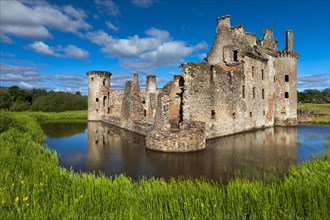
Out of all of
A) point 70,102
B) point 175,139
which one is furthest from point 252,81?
point 70,102

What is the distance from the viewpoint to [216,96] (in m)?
19.9

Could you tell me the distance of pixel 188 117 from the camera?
17688 mm

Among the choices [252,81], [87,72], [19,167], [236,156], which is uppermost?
[87,72]

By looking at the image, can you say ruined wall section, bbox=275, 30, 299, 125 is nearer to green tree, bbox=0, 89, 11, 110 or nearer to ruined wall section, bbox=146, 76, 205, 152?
ruined wall section, bbox=146, 76, 205, 152

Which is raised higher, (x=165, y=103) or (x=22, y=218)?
(x=165, y=103)

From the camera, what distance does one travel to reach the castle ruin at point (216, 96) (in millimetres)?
17562

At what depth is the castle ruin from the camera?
57.6 ft

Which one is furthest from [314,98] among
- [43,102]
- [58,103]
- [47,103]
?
[43,102]

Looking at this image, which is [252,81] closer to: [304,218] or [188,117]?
[188,117]

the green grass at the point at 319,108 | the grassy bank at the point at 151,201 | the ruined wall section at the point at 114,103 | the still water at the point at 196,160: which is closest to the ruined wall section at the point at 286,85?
the green grass at the point at 319,108

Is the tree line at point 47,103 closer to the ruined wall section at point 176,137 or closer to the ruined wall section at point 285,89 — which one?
the ruined wall section at point 285,89

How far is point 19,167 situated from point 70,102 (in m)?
60.0

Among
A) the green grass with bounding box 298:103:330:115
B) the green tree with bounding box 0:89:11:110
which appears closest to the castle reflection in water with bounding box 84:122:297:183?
the green grass with bounding box 298:103:330:115

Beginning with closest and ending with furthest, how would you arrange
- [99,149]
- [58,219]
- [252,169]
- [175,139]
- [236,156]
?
[58,219] → [252,169] → [236,156] → [175,139] → [99,149]
